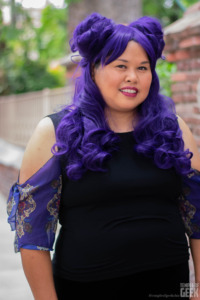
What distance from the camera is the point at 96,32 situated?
200 cm

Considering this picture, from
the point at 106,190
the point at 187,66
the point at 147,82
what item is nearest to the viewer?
the point at 106,190

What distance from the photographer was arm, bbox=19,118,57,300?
200 cm

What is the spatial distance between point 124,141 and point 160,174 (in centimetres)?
21

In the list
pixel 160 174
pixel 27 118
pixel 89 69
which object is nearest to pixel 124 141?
pixel 160 174

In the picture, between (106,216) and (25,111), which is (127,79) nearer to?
(106,216)

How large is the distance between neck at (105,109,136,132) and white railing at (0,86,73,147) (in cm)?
563

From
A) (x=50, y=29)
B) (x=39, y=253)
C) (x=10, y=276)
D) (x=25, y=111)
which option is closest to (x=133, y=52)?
(x=39, y=253)

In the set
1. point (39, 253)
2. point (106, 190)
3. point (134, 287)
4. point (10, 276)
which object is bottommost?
point (10, 276)

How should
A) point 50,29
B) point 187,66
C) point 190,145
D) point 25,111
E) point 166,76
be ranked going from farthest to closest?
point 50,29 < point 25,111 < point 166,76 < point 187,66 < point 190,145

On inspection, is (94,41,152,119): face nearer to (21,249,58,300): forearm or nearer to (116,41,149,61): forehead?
(116,41,149,61): forehead

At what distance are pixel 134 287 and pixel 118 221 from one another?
0.29 metres

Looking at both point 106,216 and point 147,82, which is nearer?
point 106,216

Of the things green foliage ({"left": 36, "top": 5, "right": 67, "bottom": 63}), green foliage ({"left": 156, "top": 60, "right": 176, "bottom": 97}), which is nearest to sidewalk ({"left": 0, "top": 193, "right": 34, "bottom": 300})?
green foliage ({"left": 156, "top": 60, "right": 176, "bottom": 97})

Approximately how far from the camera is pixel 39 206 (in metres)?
2.03
